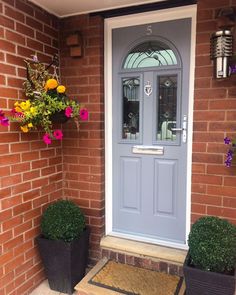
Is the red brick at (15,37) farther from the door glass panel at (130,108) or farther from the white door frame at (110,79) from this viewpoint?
the door glass panel at (130,108)

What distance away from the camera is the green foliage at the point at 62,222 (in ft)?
6.90

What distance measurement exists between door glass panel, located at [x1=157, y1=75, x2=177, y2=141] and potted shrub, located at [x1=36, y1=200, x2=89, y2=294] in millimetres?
1034

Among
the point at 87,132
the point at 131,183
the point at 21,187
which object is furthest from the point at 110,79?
the point at 21,187

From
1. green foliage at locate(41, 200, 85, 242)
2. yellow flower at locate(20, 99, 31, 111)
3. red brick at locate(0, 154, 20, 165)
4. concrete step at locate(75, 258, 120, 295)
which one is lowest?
concrete step at locate(75, 258, 120, 295)

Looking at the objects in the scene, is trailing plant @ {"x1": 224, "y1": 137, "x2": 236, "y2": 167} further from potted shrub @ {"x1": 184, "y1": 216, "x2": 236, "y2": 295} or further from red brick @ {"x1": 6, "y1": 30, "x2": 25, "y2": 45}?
red brick @ {"x1": 6, "y1": 30, "x2": 25, "y2": 45}

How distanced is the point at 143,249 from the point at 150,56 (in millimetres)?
1716

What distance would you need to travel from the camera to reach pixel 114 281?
7.02 ft

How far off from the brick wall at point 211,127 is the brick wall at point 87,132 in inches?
33.6

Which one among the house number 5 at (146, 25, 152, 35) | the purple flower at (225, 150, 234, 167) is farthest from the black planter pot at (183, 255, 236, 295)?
the house number 5 at (146, 25, 152, 35)

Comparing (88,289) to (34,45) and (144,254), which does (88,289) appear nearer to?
(144,254)

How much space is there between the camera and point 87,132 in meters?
2.44

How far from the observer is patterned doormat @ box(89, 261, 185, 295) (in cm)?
203

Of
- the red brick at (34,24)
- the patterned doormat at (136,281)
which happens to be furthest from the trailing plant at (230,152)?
the red brick at (34,24)

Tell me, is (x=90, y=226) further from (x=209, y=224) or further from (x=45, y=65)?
(x=45, y=65)
